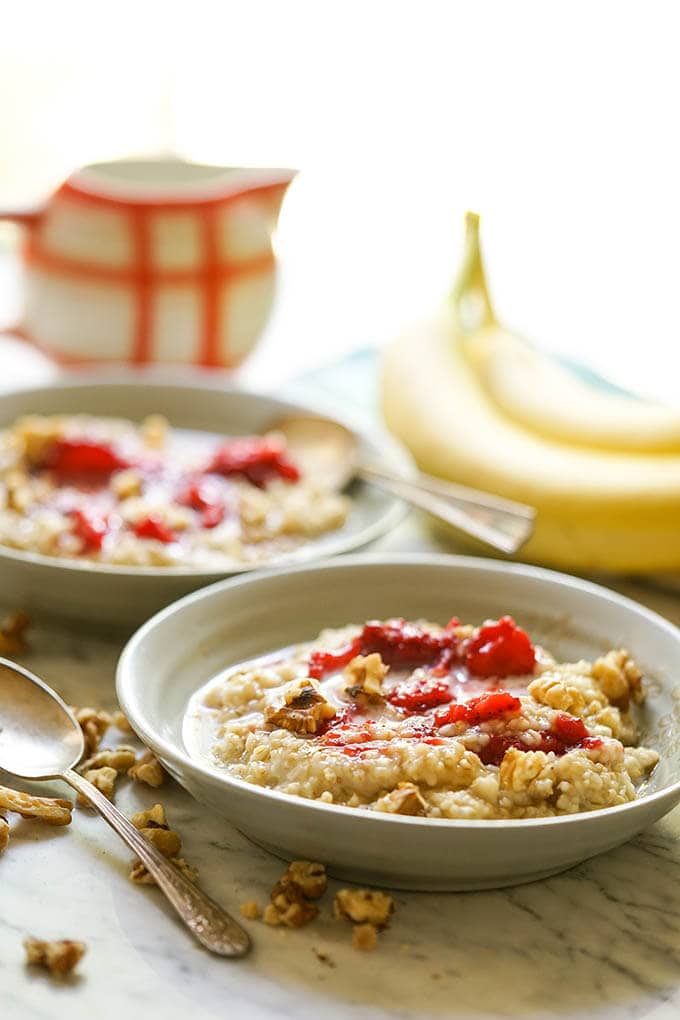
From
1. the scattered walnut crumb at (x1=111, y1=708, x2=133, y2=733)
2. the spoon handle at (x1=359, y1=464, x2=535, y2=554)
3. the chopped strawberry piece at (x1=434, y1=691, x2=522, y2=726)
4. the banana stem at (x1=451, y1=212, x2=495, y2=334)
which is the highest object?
the banana stem at (x1=451, y1=212, x2=495, y2=334)

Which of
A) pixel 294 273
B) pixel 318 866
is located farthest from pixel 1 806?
pixel 294 273

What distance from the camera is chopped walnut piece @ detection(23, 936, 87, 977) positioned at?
110 centimetres

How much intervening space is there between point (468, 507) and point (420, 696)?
57 cm

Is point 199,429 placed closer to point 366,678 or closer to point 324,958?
point 366,678

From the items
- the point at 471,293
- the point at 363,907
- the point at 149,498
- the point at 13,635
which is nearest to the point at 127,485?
the point at 149,498

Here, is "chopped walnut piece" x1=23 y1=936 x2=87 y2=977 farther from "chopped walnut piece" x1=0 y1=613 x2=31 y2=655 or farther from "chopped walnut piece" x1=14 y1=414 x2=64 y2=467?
"chopped walnut piece" x1=14 y1=414 x2=64 y2=467

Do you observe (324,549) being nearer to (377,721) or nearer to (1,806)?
(377,721)

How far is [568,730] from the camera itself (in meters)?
1.29

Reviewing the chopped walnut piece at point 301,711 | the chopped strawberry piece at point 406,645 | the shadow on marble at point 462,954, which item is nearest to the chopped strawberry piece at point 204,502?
the chopped strawberry piece at point 406,645

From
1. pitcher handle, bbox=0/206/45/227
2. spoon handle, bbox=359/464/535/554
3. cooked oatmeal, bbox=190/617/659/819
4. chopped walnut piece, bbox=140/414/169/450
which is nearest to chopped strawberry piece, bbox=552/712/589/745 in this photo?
cooked oatmeal, bbox=190/617/659/819

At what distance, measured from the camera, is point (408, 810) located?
3.82 ft

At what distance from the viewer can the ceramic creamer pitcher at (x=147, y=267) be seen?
229 centimetres

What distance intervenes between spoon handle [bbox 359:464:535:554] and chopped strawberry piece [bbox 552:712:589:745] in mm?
464

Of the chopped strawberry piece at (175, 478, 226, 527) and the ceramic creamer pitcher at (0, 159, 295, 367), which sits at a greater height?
the ceramic creamer pitcher at (0, 159, 295, 367)
